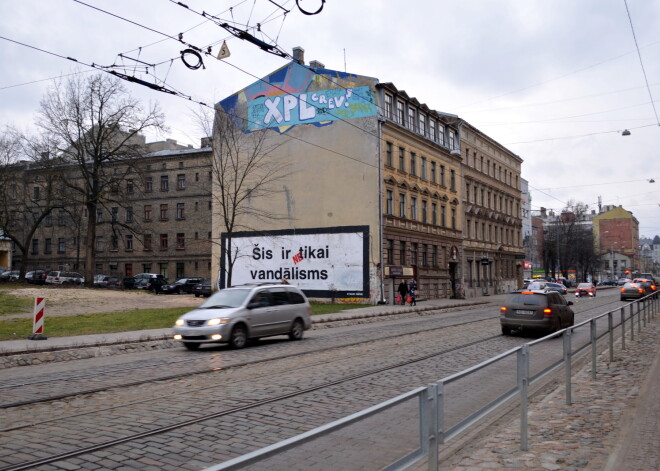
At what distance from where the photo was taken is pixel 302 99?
128 feet

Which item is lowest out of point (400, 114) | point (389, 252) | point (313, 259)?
point (313, 259)

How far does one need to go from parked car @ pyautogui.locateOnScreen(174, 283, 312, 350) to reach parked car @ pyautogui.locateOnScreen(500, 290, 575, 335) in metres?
6.24

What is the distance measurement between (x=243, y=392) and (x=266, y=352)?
5775 mm

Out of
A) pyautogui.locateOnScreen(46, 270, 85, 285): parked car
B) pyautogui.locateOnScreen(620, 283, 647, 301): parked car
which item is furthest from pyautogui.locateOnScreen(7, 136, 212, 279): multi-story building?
pyautogui.locateOnScreen(620, 283, 647, 301): parked car

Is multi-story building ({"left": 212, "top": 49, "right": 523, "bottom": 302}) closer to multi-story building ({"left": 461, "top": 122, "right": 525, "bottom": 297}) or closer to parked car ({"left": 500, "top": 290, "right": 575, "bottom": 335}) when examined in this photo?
multi-story building ({"left": 461, "top": 122, "right": 525, "bottom": 297})

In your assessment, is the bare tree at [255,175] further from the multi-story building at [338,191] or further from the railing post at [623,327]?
the railing post at [623,327]

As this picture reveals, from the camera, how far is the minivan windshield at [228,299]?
16.8m

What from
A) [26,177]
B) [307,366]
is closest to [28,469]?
[307,366]

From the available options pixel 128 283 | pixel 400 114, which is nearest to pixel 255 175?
pixel 400 114

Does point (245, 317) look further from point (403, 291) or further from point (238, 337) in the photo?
point (403, 291)

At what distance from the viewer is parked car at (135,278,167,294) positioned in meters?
49.9

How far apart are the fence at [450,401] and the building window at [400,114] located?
3460 centimetres

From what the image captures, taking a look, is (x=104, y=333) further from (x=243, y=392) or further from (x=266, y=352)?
(x=243, y=392)

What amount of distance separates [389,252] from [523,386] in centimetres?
3398
